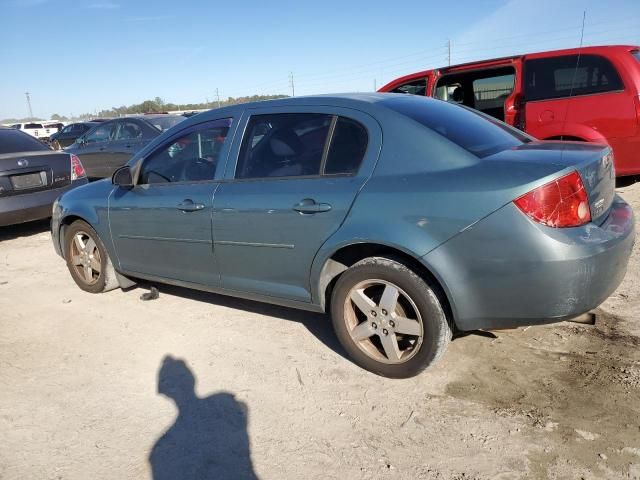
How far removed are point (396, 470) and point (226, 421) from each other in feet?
3.10

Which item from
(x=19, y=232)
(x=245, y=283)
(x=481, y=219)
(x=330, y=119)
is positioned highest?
(x=330, y=119)

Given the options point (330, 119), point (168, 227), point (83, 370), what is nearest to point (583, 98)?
point (330, 119)

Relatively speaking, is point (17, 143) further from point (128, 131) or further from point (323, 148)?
point (323, 148)

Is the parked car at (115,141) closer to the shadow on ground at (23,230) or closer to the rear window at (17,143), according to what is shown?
the shadow on ground at (23,230)

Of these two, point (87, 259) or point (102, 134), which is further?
point (102, 134)

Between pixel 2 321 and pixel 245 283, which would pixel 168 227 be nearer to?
pixel 245 283

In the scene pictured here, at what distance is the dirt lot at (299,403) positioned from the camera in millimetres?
2324

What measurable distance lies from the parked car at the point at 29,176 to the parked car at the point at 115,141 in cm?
289

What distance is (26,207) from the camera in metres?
6.47

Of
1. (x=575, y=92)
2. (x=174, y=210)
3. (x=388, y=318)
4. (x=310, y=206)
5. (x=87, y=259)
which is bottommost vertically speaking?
(x=87, y=259)

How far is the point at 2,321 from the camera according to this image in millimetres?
4227

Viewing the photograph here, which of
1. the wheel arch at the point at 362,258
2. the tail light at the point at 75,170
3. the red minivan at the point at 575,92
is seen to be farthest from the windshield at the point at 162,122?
the wheel arch at the point at 362,258

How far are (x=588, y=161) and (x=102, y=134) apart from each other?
1053 centimetres

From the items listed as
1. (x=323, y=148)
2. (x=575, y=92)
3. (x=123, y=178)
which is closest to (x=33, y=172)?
(x=123, y=178)
